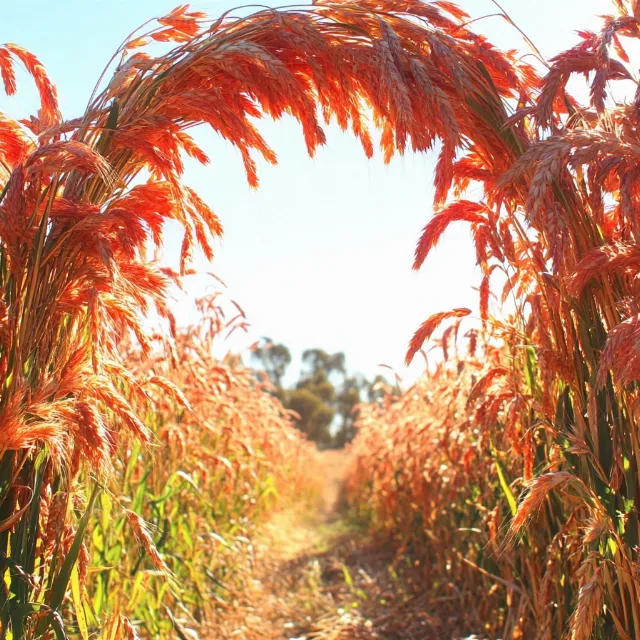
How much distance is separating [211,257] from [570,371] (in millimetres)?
1181

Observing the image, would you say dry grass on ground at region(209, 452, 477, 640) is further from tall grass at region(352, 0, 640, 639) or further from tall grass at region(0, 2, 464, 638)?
tall grass at region(0, 2, 464, 638)

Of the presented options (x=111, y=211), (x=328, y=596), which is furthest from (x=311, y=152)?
(x=328, y=596)

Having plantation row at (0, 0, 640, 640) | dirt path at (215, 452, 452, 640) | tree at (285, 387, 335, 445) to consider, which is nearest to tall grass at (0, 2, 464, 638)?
plantation row at (0, 0, 640, 640)

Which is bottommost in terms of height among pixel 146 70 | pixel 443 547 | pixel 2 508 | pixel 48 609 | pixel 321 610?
pixel 321 610

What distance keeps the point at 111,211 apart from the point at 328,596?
3.81 meters

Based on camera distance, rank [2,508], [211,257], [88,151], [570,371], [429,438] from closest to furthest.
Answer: [88,151]
[2,508]
[570,371]
[211,257]
[429,438]

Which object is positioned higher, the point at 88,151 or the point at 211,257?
the point at 88,151

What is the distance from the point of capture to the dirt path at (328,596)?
3.97m

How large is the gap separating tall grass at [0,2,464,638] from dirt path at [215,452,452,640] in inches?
92.6

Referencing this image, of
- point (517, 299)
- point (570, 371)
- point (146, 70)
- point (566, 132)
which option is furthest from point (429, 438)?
point (146, 70)

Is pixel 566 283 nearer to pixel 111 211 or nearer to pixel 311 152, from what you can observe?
pixel 311 152

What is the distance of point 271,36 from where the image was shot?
79.1 inches

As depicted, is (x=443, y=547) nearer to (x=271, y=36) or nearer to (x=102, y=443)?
(x=102, y=443)

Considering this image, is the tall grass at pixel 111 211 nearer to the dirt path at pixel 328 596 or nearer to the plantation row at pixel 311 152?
the plantation row at pixel 311 152
